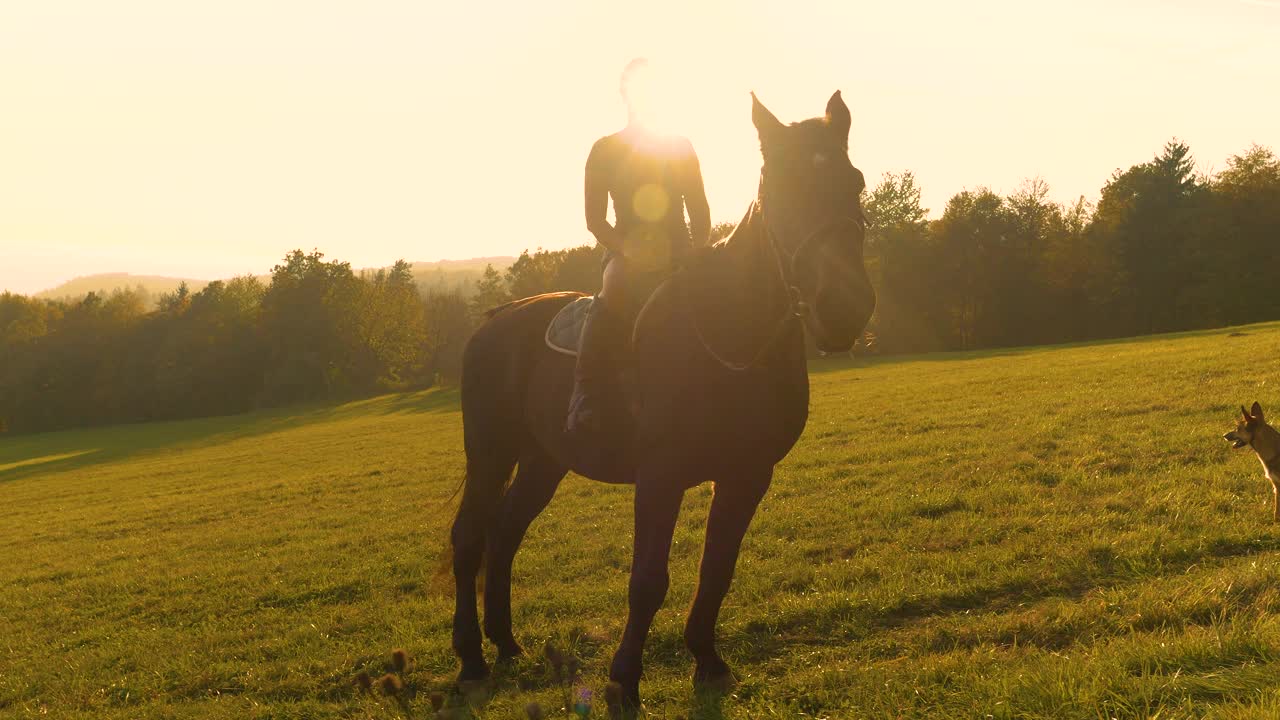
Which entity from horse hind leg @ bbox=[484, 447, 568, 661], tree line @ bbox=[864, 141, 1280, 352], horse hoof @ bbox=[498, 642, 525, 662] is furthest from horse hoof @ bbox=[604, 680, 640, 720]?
tree line @ bbox=[864, 141, 1280, 352]

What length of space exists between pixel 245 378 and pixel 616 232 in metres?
69.4

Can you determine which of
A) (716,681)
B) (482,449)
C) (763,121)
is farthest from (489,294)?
(763,121)

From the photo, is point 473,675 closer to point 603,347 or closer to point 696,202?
point 603,347

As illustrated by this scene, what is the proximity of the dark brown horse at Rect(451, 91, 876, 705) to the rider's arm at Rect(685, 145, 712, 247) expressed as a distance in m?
0.49

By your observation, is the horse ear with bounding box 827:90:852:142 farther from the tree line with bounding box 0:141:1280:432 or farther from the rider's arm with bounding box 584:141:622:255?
the tree line with bounding box 0:141:1280:432

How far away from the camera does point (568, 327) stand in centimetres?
541

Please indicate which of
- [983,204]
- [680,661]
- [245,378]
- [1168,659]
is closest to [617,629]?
[680,661]

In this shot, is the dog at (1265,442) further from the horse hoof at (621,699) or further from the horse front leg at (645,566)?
the horse hoof at (621,699)

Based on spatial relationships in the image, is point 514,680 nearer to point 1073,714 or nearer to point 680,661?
point 680,661

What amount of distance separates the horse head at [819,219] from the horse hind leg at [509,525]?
310cm

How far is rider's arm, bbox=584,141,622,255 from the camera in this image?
4840 millimetres

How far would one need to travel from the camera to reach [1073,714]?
3.70 m

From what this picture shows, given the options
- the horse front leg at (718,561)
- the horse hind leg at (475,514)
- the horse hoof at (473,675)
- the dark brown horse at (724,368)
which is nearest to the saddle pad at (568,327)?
the dark brown horse at (724,368)

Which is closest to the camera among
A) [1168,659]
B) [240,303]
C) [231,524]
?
[1168,659]
